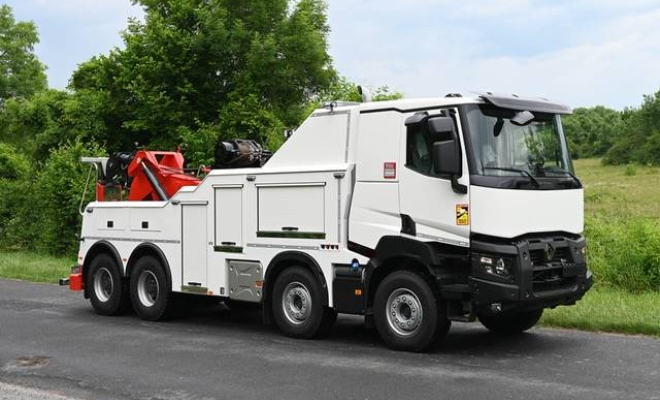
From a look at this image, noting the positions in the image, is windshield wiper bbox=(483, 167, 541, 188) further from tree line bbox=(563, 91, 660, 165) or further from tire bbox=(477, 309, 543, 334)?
tree line bbox=(563, 91, 660, 165)

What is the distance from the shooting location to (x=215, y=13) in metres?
27.4

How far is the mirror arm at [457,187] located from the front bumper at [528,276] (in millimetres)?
553

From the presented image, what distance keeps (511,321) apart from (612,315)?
58.1 inches

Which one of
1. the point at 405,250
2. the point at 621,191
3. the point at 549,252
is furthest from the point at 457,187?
the point at 621,191

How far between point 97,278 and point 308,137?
498cm

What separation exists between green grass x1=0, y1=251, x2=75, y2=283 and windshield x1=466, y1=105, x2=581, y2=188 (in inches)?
495

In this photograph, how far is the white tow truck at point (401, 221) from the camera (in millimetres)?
8547

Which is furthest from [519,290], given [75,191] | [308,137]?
[75,191]

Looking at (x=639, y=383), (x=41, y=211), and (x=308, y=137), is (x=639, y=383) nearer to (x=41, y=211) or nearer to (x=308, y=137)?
(x=308, y=137)

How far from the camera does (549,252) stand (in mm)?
8812

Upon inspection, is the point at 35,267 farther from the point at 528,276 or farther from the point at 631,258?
the point at 528,276

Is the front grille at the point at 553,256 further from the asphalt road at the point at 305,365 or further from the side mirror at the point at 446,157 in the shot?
the side mirror at the point at 446,157

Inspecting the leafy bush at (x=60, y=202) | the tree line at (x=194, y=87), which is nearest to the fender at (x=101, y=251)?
the leafy bush at (x=60, y=202)

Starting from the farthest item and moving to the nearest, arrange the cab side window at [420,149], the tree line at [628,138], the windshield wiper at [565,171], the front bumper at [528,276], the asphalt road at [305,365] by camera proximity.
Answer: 1. the tree line at [628,138]
2. the windshield wiper at [565,171]
3. the cab side window at [420,149]
4. the front bumper at [528,276]
5. the asphalt road at [305,365]
